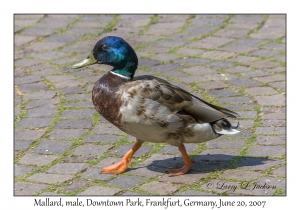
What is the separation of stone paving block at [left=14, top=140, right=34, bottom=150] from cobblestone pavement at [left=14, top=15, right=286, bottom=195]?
22 mm

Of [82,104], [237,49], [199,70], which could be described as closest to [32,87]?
[82,104]

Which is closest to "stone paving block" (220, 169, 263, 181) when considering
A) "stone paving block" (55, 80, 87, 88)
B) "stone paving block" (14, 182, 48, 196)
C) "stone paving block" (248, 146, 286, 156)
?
"stone paving block" (248, 146, 286, 156)

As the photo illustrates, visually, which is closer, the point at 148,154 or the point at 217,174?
the point at 217,174

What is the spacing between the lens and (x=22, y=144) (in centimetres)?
640

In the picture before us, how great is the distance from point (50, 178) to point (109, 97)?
94 cm

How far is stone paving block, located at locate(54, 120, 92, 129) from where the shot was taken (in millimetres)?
6785

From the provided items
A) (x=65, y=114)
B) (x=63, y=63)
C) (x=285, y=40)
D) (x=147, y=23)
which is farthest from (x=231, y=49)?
(x=65, y=114)

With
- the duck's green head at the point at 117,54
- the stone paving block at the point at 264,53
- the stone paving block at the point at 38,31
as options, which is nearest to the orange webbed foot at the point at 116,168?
the duck's green head at the point at 117,54

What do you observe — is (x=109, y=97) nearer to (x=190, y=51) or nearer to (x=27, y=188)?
(x=27, y=188)

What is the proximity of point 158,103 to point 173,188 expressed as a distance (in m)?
0.76

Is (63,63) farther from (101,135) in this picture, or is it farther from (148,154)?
(148,154)

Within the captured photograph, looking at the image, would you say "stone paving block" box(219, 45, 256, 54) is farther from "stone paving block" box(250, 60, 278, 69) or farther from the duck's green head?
the duck's green head

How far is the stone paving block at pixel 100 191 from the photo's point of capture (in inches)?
210
